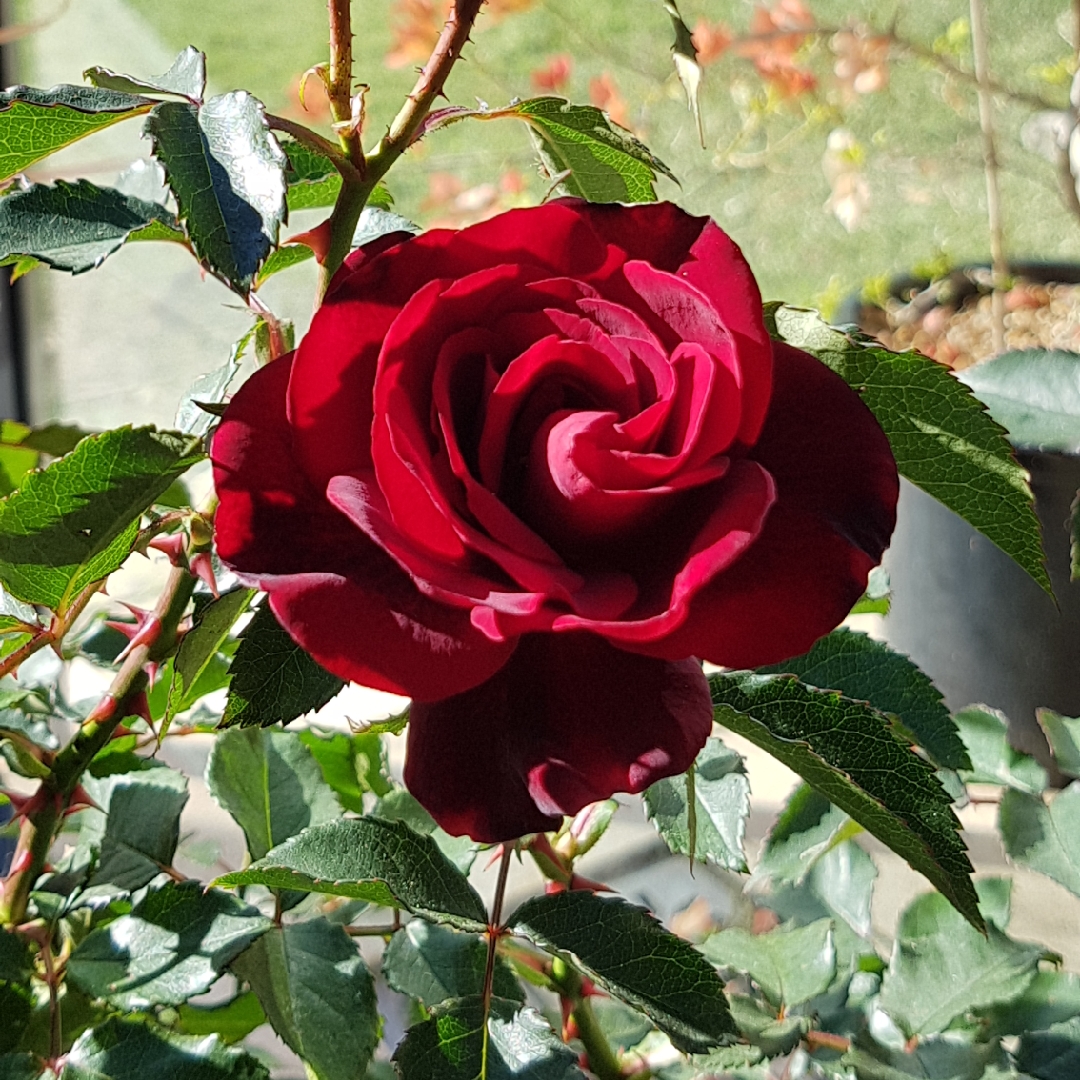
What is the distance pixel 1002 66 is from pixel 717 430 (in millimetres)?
2068

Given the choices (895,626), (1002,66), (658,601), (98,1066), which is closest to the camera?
(658,601)

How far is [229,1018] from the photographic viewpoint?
43cm

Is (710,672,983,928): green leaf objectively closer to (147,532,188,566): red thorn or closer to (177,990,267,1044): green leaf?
(147,532,188,566): red thorn

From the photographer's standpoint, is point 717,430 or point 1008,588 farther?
point 1008,588

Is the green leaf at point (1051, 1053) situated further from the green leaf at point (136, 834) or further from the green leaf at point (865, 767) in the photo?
the green leaf at point (136, 834)

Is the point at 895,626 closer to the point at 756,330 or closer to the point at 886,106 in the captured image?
the point at 756,330

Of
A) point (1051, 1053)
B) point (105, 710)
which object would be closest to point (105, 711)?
point (105, 710)

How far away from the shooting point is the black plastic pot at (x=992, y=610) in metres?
0.75

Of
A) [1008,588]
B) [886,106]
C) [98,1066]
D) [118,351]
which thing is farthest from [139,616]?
[886,106]

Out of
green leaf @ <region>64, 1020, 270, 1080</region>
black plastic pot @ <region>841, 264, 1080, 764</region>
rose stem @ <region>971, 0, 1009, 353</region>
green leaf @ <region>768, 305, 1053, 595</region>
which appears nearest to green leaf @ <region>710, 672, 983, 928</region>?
green leaf @ <region>768, 305, 1053, 595</region>

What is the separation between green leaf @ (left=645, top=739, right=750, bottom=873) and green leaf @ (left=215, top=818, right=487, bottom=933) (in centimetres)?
6

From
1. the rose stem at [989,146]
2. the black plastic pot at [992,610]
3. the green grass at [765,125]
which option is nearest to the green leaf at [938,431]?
the black plastic pot at [992,610]

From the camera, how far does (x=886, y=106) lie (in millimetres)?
2006

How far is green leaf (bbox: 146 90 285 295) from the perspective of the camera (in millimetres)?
224
